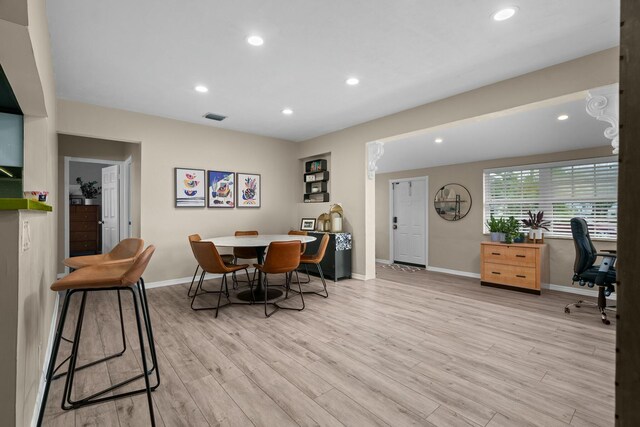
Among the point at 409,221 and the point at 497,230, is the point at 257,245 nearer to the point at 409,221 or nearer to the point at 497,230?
the point at 497,230

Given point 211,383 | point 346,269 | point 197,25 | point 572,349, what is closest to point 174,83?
point 197,25

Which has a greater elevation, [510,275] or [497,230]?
[497,230]

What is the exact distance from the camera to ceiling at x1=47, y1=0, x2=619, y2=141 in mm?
2291

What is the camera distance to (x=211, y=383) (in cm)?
206

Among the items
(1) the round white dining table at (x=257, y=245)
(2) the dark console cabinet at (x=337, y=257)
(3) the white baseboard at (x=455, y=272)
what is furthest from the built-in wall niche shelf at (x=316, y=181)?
(3) the white baseboard at (x=455, y=272)

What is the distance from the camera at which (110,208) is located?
5.87 m

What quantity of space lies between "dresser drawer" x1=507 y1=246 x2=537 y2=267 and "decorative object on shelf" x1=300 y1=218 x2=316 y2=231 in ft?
10.6

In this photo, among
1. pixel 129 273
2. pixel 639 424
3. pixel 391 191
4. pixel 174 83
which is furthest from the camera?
pixel 391 191

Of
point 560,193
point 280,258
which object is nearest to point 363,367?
point 280,258

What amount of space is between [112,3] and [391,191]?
20.2 feet

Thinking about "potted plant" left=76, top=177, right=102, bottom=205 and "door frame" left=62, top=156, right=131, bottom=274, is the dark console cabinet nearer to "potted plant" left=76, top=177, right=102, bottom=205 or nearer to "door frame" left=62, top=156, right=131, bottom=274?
"door frame" left=62, top=156, right=131, bottom=274

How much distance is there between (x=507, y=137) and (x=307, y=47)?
138 inches

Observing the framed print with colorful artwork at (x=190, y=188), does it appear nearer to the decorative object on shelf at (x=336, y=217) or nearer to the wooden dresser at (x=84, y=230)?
the decorative object on shelf at (x=336, y=217)

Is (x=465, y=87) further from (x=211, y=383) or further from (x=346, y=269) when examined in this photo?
(x=211, y=383)
